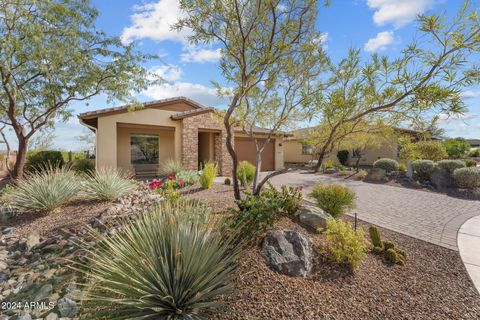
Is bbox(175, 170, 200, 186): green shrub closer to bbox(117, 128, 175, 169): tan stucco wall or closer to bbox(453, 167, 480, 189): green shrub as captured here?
bbox(117, 128, 175, 169): tan stucco wall

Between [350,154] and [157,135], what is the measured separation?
18926 mm

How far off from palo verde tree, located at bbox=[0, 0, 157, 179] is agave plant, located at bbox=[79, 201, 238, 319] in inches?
267

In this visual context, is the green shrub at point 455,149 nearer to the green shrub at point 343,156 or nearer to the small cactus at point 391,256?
the green shrub at point 343,156

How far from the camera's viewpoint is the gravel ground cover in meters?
2.57

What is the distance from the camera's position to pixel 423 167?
42.0 feet

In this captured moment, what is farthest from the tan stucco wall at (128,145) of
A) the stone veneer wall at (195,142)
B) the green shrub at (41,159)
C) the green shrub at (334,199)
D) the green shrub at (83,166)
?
the green shrub at (334,199)

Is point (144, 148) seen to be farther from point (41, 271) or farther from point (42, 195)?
point (41, 271)

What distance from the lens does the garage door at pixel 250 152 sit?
17614 millimetres

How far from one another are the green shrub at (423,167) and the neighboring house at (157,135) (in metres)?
9.19

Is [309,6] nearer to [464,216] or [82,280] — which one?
[82,280]

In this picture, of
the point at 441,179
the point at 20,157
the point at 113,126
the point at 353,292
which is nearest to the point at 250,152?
the point at 113,126

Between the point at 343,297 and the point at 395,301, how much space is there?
0.68m

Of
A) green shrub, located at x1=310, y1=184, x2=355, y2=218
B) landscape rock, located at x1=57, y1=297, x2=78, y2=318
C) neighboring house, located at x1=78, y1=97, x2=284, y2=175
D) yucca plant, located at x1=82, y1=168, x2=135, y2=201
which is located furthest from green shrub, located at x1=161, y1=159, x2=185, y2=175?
landscape rock, located at x1=57, y1=297, x2=78, y2=318

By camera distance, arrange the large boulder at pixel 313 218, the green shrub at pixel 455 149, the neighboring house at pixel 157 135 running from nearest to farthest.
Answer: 1. the large boulder at pixel 313 218
2. the neighboring house at pixel 157 135
3. the green shrub at pixel 455 149
